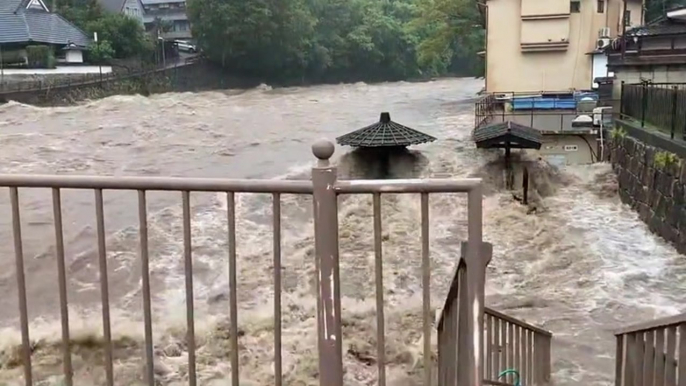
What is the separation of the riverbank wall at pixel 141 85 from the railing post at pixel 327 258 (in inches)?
1024

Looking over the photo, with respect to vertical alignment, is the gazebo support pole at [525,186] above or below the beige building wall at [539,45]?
below

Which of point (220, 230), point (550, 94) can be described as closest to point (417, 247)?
point (220, 230)

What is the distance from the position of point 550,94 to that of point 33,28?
2164 cm

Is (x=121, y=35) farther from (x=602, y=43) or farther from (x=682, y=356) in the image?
(x=682, y=356)

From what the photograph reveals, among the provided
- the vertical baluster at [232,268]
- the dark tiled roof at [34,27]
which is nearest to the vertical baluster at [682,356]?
the vertical baluster at [232,268]

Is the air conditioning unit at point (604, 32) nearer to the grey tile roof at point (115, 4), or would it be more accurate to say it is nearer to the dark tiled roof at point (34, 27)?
the dark tiled roof at point (34, 27)

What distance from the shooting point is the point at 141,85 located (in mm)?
30875

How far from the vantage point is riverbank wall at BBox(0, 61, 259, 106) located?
2588 cm

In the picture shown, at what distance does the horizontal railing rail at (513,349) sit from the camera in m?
4.06

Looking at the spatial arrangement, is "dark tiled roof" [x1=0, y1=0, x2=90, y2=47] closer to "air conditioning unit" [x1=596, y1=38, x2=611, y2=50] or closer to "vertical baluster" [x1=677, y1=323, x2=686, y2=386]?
"air conditioning unit" [x1=596, y1=38, x2=611, y2=50]

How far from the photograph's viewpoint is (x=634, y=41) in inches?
672

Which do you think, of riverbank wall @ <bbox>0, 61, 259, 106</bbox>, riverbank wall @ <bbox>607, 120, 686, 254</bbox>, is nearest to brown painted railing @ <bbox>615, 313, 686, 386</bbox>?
riverbank wall @ <bbox>607, 120, 686, 254</bbox>

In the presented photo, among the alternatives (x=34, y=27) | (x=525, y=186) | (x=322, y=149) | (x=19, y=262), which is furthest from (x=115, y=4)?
(x=322, y=149)

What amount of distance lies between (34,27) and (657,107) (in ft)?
90.6
